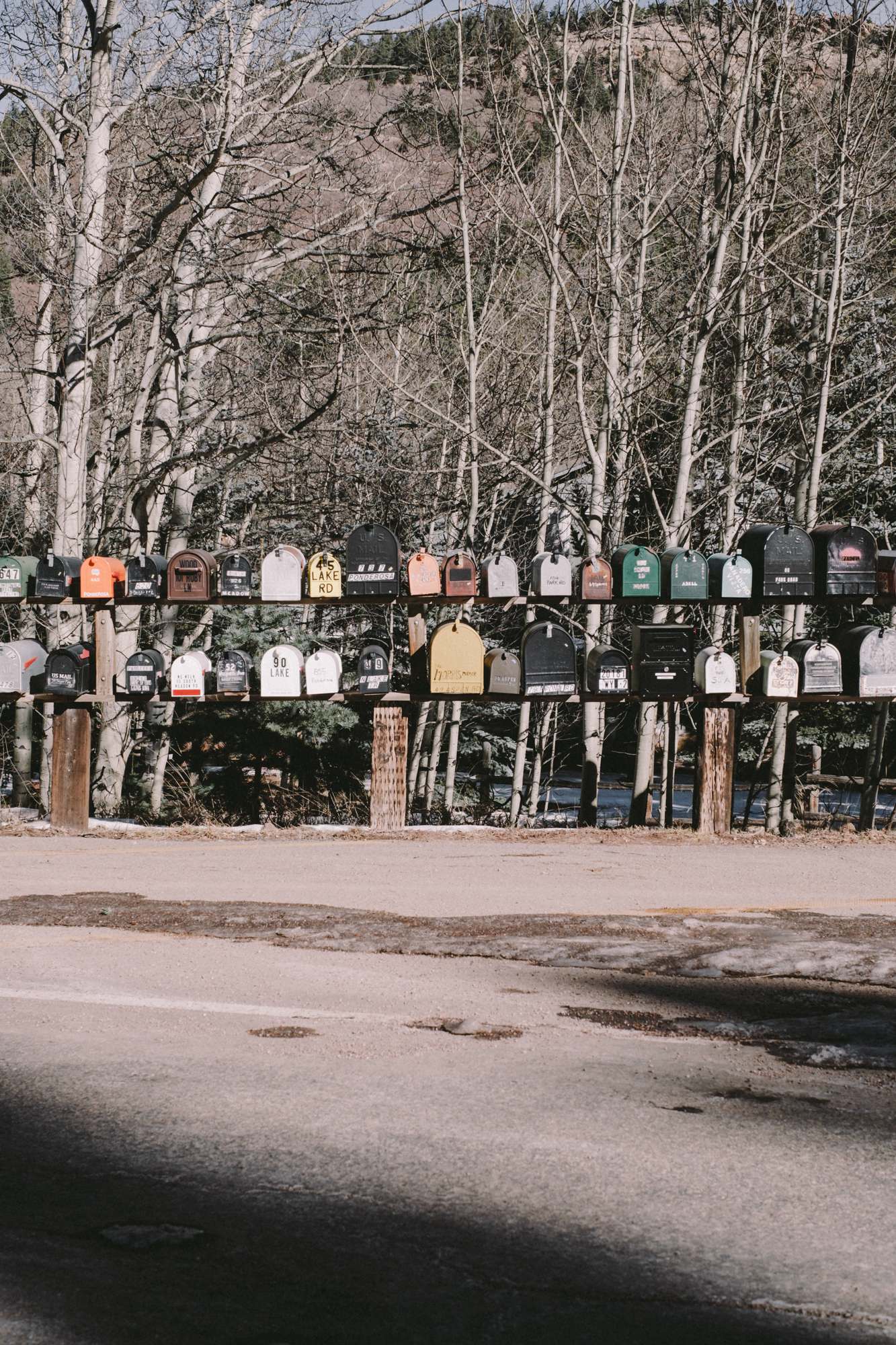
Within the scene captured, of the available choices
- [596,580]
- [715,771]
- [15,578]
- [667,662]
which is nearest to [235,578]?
[15,578]

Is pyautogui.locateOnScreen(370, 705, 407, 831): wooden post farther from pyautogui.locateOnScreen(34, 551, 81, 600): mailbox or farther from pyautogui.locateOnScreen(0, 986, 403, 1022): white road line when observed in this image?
pyautogui.locateOnScreen(0, 986, 403, 1022): white road line

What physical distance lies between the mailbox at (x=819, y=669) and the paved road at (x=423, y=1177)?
4860 millimetres

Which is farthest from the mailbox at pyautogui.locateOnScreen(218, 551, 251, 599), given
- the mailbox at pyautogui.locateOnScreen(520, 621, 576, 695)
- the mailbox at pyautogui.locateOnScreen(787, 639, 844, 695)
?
the mailbox at pyautogui.locateOnScreen(787, 639, 844, 695)

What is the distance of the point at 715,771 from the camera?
909 cm

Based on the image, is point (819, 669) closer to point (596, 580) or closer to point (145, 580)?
point (596, 580)

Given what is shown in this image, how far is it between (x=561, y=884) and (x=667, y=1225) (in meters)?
4.38

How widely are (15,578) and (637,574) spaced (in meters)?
4.27

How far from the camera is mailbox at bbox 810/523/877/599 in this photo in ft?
28.6

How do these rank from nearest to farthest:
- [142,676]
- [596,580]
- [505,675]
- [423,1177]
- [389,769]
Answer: [423,1177]
[596,580]
[505,675]
[142,676]
[389,769]

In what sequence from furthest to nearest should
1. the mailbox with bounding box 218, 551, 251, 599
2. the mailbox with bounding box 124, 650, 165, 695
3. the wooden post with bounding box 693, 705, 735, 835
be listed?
1. the wooden post with bounding box 693, 705, 735, 835
2. the mailbox with bounding box 124, 650, 165, 695
3. the mailbox with bounding box 218, 551, 251, 599

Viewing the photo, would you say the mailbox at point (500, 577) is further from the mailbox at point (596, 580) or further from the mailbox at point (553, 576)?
the mailbox at point (596, 580)

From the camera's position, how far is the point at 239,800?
13.3m

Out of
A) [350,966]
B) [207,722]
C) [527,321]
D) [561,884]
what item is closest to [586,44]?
[527,321]

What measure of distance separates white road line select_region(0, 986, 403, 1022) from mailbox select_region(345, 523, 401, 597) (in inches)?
191
